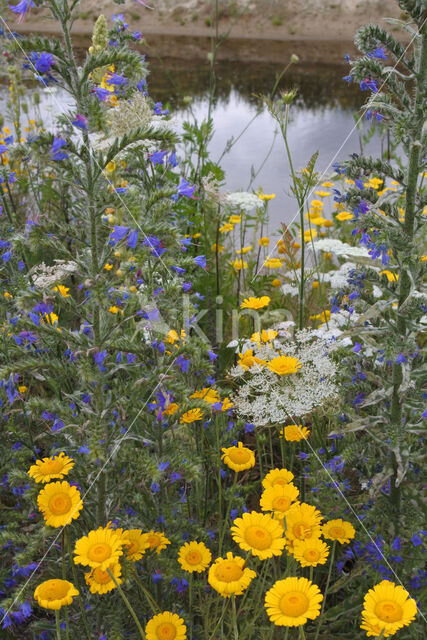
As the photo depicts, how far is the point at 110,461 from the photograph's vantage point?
1.64m

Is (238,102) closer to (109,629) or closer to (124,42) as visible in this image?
(124,42)

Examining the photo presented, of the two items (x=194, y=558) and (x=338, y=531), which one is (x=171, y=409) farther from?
(x=338, y=531)

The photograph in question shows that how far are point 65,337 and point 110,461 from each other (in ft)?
1.18

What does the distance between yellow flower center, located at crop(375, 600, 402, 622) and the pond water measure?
3.44 metres

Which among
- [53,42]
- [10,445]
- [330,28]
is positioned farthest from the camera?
[330,28]

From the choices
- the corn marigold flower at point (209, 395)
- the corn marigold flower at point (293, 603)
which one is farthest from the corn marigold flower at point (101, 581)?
the corn marigold flower at point (209, 395)

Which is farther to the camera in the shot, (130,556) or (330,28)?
(330,28)

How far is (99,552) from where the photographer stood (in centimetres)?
132

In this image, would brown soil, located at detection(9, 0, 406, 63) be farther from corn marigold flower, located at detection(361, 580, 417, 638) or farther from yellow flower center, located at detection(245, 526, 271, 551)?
corn marigold flower, located at detection(361, 580, 417, 638)

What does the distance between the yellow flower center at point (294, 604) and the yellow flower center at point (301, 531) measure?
208 millimetres

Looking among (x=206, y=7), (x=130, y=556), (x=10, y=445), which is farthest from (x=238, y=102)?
(x=206, y=7)

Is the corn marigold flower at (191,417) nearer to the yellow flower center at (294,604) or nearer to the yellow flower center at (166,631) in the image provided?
the yellow flower center at (166,631)

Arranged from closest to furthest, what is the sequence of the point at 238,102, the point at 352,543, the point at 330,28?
the point at 352,543 < the point at 238,102 < the point at 330,28

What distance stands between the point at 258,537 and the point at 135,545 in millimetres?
359
